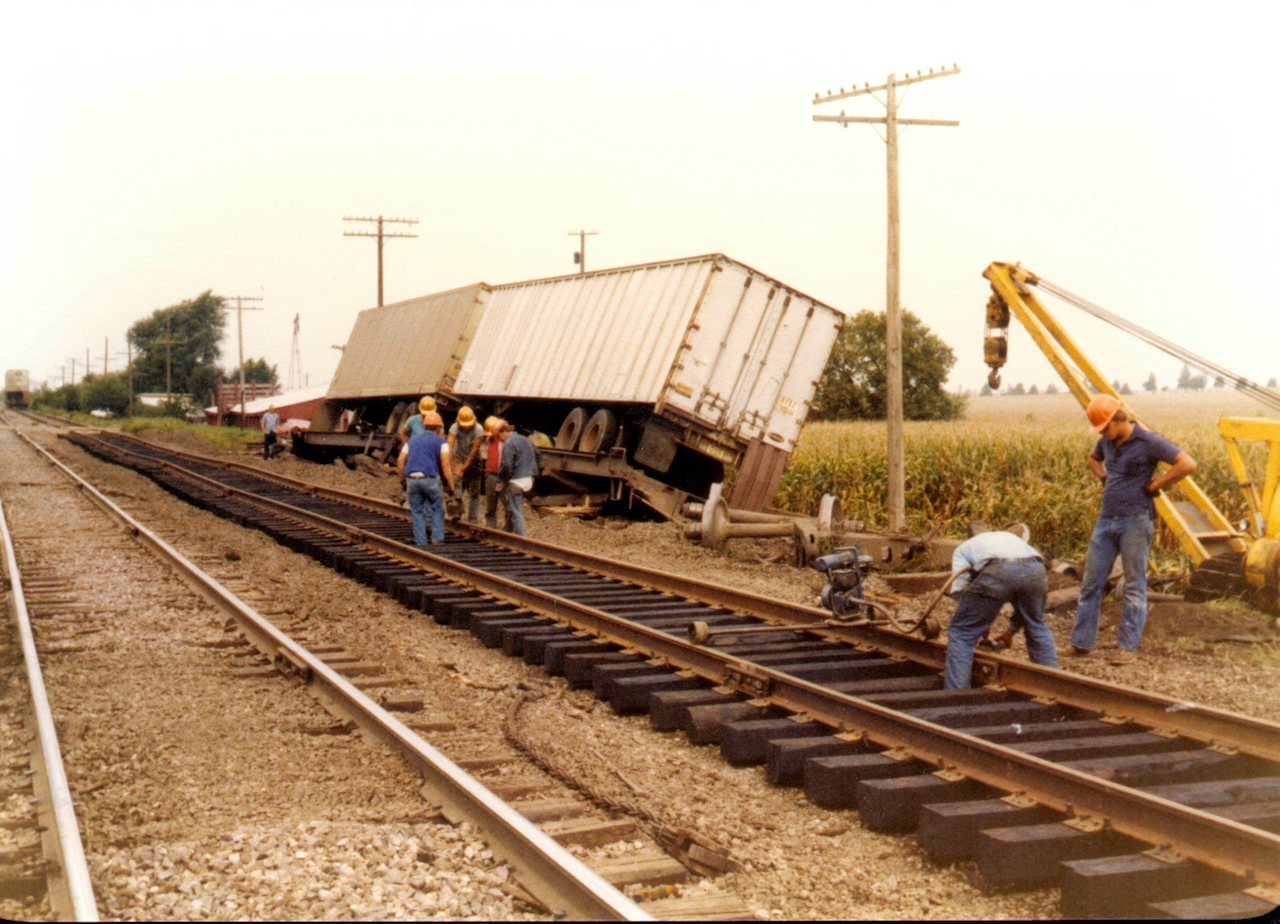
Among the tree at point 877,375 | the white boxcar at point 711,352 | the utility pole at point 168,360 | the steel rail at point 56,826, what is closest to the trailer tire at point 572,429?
the white boxcar at point 711,352

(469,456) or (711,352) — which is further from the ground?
(711,352)

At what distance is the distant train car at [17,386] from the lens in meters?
98.1

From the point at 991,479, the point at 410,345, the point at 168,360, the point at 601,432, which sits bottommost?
the point at 991,479

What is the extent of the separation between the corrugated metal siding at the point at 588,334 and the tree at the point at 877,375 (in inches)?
786

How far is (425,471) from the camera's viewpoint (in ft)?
40.8

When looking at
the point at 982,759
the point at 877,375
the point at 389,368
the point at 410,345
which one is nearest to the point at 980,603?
the point at 982,759

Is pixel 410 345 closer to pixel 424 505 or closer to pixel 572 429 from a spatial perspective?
pixel 572 429

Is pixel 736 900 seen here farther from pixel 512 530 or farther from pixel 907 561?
pixel 512 530

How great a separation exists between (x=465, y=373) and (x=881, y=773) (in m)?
19.9

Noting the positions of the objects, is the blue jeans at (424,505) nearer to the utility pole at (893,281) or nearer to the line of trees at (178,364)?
the utility pole at (893,281)

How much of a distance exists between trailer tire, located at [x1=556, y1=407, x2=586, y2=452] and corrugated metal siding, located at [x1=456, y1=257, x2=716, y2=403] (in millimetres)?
396

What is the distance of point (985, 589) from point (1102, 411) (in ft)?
7.72

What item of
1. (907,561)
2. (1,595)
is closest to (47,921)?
(1,595)

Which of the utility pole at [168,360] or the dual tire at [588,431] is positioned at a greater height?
the utility pole at [168,360]
